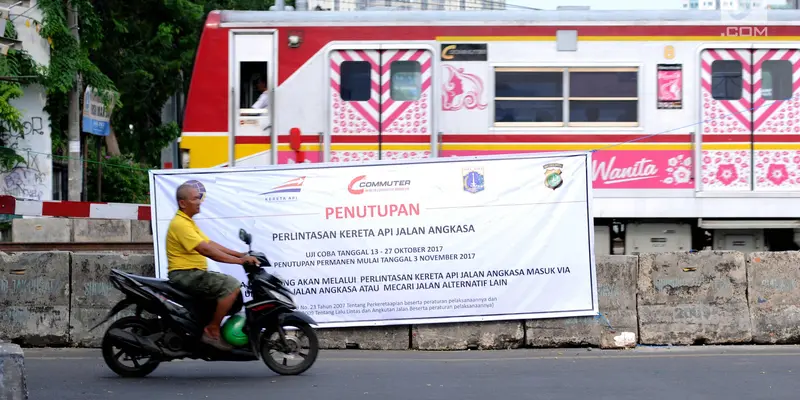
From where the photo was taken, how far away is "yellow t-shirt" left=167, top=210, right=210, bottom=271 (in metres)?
8.84

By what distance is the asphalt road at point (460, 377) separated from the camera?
809 centimetres

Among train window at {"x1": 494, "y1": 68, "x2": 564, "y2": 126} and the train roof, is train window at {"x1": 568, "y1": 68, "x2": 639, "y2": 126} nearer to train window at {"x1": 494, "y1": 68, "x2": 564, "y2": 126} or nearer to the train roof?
train window at {"x1": 494, "y1": 68, "x2": 564, "y2": 126}

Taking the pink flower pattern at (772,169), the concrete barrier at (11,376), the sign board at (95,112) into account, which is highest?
the sign board at (95,112)

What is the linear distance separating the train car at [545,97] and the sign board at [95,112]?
12.7 meters

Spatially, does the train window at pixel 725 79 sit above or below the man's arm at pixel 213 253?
above

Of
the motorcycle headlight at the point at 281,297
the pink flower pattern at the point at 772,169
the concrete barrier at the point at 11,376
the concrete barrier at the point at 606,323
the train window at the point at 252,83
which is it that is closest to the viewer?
the concrete barrier at the point at 11,376

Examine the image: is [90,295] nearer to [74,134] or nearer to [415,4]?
[74,134]

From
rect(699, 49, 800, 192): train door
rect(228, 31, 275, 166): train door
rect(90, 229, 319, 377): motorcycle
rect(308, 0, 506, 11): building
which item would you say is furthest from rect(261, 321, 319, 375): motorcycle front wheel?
rect(308, 0, 506, 11): building

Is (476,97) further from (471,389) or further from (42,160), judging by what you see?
(42,160)

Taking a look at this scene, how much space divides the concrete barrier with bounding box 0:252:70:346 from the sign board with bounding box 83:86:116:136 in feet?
49.4

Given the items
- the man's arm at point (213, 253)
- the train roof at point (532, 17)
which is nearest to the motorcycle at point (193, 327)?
the man's arm at point (213, 253)

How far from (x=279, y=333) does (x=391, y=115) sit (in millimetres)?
5370

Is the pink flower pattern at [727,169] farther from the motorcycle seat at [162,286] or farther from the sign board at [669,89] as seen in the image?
the motorcycle seat at [162,286]

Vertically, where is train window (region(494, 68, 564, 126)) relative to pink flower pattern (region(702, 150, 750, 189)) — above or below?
above
